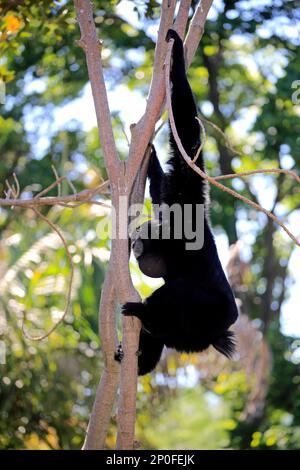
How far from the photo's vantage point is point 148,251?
16.0 feet

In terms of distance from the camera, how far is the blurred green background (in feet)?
24.7

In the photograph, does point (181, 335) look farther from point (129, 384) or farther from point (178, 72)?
point (178, 72)

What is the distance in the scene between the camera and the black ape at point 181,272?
4367mm

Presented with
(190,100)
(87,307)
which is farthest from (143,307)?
(87,307)

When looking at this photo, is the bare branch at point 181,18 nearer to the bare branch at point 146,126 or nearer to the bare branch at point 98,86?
the bare branch at point 146,126

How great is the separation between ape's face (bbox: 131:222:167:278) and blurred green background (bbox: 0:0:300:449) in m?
1.95

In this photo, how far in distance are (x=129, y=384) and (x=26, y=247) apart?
14.4 ft

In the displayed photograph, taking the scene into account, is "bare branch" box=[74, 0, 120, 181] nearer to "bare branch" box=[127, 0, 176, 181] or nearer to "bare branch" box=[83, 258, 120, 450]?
"bare branch" box=[127, 0, 176, 181]

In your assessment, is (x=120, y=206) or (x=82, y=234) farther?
(x=82, y=234)

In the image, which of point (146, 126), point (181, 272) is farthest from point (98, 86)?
point (181, 272)

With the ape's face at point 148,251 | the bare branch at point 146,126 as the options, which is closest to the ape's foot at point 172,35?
the bare branch at point 146,126

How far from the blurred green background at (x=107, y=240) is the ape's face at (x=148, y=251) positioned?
6.38ft

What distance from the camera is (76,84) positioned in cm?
1040

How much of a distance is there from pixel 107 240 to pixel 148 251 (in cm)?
303
